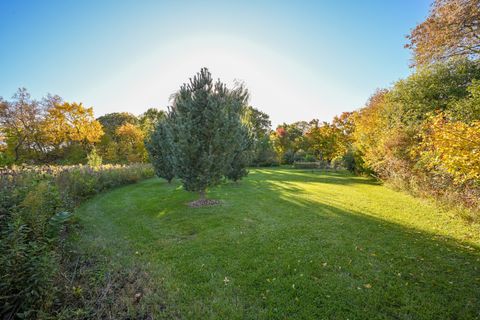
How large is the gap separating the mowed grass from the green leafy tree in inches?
56.5

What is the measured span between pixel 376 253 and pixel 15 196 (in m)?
7.70

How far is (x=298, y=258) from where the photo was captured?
162 inches

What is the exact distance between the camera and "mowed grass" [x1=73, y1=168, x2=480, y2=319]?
2838 mm

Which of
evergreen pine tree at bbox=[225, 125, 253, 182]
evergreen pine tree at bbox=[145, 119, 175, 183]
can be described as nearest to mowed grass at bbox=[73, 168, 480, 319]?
evergreen pine tree at bbox=[225, 125, 253, 182]

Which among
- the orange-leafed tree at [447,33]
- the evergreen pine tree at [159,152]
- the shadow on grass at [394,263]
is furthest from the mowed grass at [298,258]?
the orange-leafed tree at [447,33]

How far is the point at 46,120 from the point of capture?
24.0 meters

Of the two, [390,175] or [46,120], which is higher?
[46,120]

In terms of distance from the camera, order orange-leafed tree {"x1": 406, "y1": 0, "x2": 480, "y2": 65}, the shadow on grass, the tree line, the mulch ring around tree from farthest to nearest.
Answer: orange-leafed tree {"x1": 406, "y1": 0, "x2": 480, "y2": 65}
the mulch ring around tree
the tree line
the shadow on grass

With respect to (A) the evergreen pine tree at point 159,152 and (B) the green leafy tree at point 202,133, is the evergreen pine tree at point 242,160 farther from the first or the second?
(B) the green leafy tree at point 202,133

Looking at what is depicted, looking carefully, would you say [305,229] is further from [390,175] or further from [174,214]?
[390,175]

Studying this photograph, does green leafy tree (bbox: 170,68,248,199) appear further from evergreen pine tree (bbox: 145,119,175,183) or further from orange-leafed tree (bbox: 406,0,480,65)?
orange-leafed tree (bbox: 406,0,480,65)

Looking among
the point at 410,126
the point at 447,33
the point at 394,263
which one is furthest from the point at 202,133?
the point at 447,33

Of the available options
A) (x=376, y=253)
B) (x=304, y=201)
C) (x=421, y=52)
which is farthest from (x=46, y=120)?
(x=421, y=52)

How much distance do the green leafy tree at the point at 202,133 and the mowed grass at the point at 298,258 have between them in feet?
4.71
